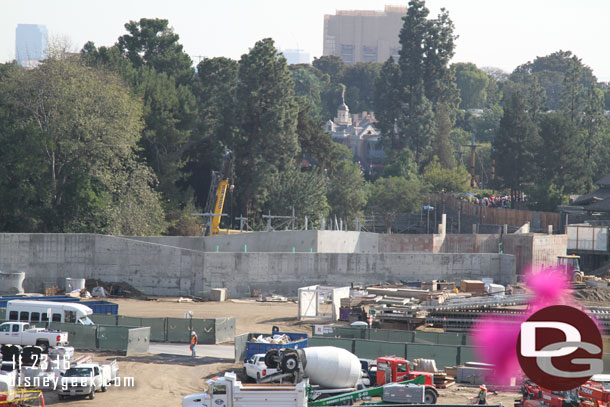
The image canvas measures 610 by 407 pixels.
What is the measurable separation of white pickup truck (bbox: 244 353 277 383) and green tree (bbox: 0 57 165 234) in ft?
104

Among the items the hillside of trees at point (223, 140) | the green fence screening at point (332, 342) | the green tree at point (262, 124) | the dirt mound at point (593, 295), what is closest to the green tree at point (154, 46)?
the hillside of trees at point (223, 140)

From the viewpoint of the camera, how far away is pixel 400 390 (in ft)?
94.3

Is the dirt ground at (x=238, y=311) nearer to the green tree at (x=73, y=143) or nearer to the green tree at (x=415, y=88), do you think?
the green tree at (x=73, y=143)

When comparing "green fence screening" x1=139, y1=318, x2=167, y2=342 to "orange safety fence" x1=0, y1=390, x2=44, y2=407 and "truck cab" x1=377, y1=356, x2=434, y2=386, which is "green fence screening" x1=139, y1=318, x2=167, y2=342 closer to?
"orange safety fence" x1=0, y1=390, x2=44, y2=407

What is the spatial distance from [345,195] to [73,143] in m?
37.1

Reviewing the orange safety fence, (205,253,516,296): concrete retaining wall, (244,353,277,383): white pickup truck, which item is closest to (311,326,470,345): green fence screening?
(244,353,277,383): white pickup truck

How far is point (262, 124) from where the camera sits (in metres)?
77.6

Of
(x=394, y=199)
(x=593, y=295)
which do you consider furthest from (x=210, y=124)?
(x=593, y=295)

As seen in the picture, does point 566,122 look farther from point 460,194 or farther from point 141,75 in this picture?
point 141,75

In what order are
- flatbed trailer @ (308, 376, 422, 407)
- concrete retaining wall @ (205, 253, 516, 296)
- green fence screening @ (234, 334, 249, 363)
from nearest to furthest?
flatbed trailer @ (308, 376, 422, 407) < green fence screening @ (234, 334, 249, 363) < concrete retaining wall @ (205, 253, 516, 296)

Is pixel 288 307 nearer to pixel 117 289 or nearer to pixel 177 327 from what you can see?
pixel 117 289

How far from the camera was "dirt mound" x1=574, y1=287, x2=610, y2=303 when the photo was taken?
169 ft

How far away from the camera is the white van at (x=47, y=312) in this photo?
38.2 m

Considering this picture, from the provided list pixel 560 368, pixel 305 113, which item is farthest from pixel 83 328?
pixel 305 113
